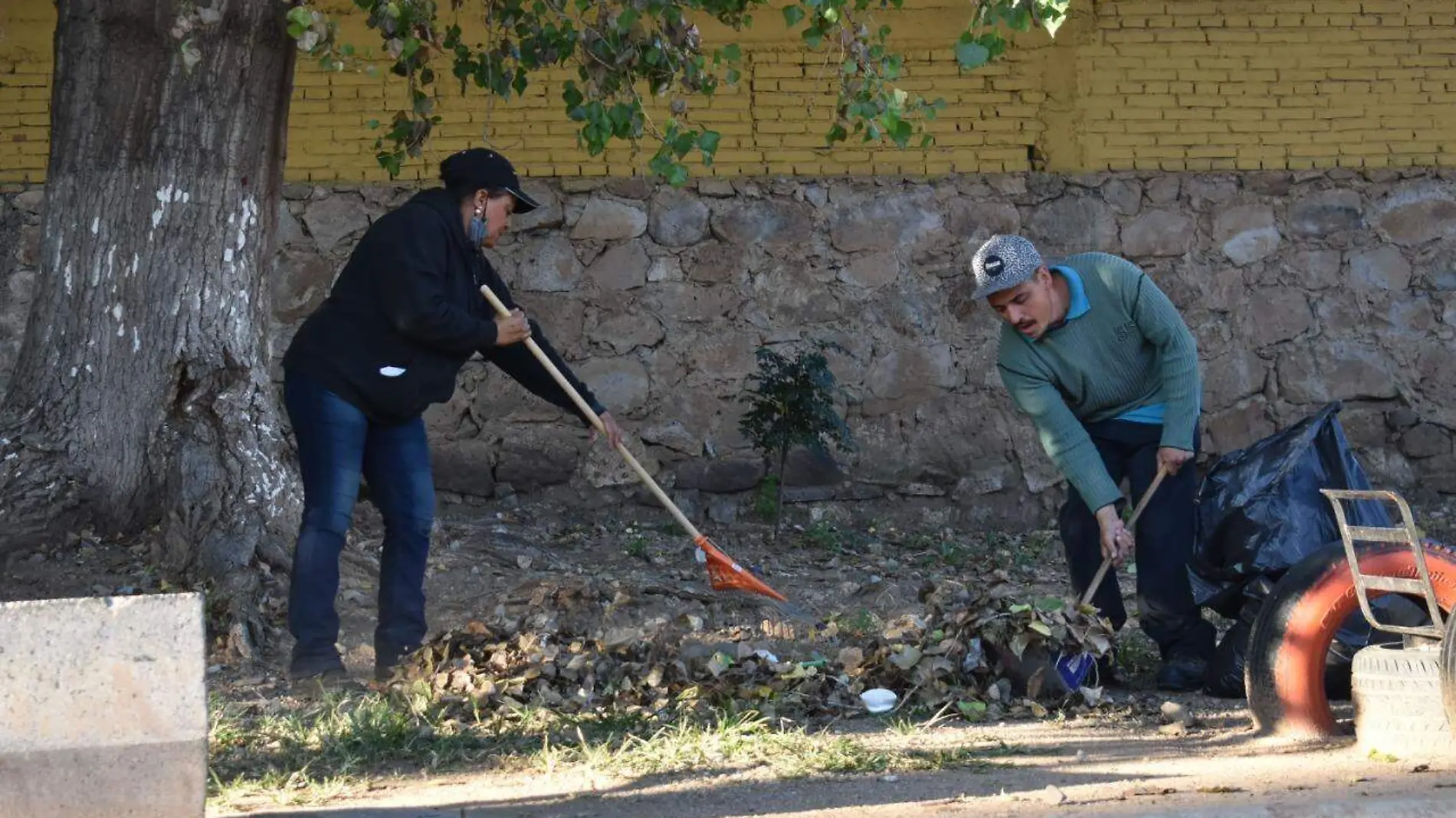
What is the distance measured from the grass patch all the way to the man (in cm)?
112

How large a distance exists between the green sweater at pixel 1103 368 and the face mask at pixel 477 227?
171 cm

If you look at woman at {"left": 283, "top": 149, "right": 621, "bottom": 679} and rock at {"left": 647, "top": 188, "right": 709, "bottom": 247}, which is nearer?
woman at {"left": 283, "top": 149, "right": 621, "bottom": 679}

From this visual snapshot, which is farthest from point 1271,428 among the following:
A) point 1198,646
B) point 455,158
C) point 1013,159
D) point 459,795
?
point 459,795

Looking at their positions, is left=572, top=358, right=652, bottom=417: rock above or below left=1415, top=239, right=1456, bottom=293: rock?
below

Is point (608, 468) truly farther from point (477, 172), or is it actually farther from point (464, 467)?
point (477, 172)

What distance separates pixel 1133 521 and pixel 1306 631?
3.13 feet

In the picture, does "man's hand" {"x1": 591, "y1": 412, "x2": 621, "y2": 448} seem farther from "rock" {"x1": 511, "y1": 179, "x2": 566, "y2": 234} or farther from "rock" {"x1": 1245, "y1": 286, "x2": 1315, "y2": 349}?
"rock" {"x1": 1245, "y1": 286, "x2": 1315, "y2": 349}

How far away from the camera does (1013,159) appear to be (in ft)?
27.9

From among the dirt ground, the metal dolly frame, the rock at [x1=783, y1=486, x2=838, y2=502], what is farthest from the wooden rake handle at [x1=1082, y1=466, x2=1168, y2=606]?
the rock at [x1=783, y1=486, x2=838, y2=502]

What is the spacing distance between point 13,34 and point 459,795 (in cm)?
564

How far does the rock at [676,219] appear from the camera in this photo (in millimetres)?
8414

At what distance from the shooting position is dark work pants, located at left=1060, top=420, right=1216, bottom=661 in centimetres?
534

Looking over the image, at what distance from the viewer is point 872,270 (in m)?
8.46

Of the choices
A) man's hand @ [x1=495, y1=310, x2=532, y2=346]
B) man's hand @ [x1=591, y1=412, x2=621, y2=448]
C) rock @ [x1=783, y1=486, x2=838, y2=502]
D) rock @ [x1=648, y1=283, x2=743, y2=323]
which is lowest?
rock @ [x1=783, y1=486, x2=838, y2=502]
